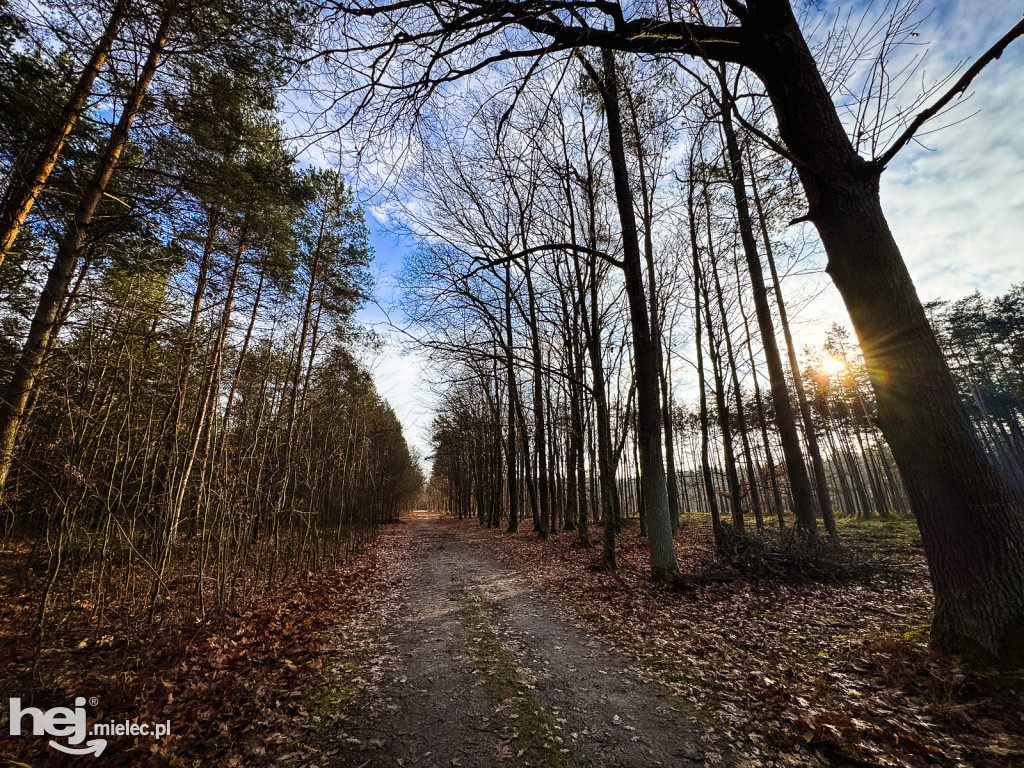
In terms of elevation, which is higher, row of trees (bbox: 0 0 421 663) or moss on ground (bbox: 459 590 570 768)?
row of trees (bbox: 0 0 421 663)

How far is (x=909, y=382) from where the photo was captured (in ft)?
10.4

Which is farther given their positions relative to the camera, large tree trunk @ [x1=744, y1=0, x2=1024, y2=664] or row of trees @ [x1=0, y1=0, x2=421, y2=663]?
row of trees @ [x1=0, y1=0, x2=421, y2=663]

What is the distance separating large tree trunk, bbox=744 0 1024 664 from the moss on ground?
11.3ft

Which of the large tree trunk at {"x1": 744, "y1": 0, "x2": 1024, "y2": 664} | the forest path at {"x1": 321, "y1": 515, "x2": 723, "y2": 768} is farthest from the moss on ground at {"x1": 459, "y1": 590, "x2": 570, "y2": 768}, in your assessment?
the large tree trunk at {"x1": 744, "y1": 0, "x2": 1024, "y2": 664}

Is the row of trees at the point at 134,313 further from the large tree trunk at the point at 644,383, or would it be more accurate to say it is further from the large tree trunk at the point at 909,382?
the large tree trunk at the point at 644,383

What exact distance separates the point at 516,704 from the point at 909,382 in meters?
4.43

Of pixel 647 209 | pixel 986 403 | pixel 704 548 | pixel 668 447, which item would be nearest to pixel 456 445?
pixel 668 447

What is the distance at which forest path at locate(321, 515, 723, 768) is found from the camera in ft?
8.57

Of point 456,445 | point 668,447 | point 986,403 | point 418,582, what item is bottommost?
point 418,582

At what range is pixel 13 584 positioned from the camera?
605cm

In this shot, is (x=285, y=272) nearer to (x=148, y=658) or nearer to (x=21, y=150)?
(x=21, y=150)

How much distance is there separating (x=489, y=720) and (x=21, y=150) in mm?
8550

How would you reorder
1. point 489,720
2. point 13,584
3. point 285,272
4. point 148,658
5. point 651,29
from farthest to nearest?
point 285,272 → point 13,584 → point 148,658 → point 651,29 → point 489,720

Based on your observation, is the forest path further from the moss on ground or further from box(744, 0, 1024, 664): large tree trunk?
box(744, 0, 1024, 664): large tree trunk
